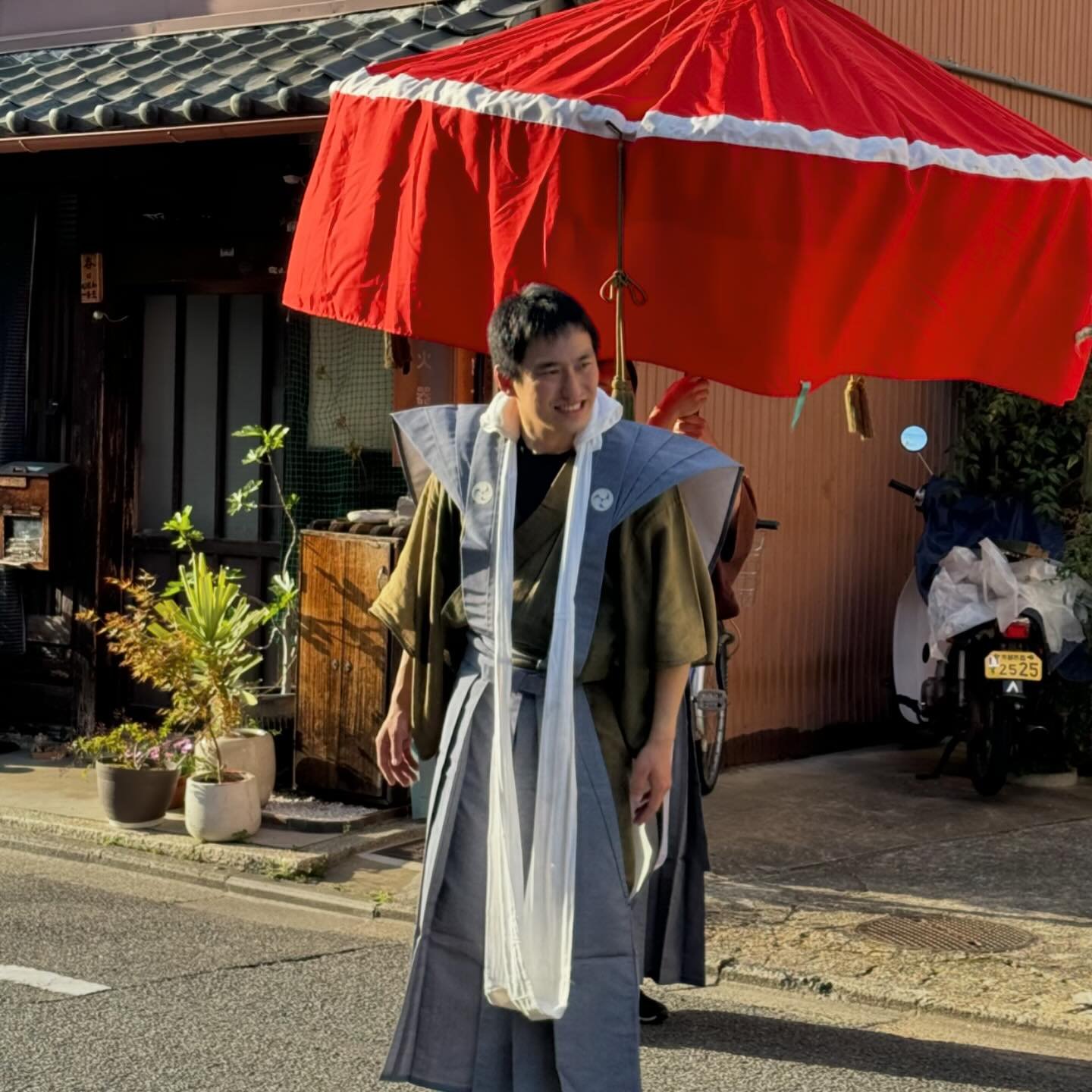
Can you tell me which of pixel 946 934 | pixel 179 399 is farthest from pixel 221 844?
pixel 946 934

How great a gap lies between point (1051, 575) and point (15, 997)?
5845 mm

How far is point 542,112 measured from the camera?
4.95 m

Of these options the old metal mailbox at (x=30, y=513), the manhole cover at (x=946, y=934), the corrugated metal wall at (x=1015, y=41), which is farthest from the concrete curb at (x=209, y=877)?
the corrugated metal wall at (x=1015, y=41)

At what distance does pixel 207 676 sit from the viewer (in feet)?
28.4

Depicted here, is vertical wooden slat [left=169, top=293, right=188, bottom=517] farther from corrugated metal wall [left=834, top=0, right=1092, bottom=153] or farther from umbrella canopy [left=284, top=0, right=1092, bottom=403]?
umbrella canopy [left=284, top=0, right=1092, bottom=403]

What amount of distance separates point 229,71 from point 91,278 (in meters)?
1.66

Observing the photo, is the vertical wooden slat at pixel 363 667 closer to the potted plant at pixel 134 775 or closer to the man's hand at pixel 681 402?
the potted plant at pixel 134 775

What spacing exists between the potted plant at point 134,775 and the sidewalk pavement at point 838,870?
0.40 ft

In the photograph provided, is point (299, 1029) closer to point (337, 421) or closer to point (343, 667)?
point (343, 667)

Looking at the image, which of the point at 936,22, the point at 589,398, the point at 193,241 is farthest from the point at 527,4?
the point at 589,398

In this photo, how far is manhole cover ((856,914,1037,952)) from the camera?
6711mm

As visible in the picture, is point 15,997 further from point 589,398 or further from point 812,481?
point 812,481

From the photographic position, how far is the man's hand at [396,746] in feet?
15.4

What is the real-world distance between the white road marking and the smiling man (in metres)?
1.91
